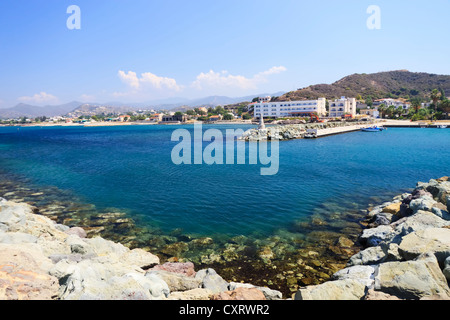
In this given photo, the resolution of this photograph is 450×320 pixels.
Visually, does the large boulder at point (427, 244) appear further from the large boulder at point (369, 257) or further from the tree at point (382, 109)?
the tree at point (382, 109)

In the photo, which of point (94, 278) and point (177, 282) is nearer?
point (94, 278)

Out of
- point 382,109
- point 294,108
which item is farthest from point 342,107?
point 294,108

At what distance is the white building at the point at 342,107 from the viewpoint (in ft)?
399

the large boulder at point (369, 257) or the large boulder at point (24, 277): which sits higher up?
the large boulder at point (24, 277)

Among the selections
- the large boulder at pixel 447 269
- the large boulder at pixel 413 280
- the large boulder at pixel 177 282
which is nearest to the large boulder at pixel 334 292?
the large boulder at pixel 413 280

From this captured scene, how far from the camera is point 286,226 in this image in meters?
13.2

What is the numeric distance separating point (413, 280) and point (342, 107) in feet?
423

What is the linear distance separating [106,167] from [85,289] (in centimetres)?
2767

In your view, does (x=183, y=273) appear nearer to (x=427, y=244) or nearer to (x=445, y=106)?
(x=427, y=244)

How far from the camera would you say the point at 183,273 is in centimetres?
866

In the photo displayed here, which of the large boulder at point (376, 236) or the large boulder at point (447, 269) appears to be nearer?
the large boulder at point (447, 269)

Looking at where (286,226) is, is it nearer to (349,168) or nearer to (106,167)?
(349,168)
